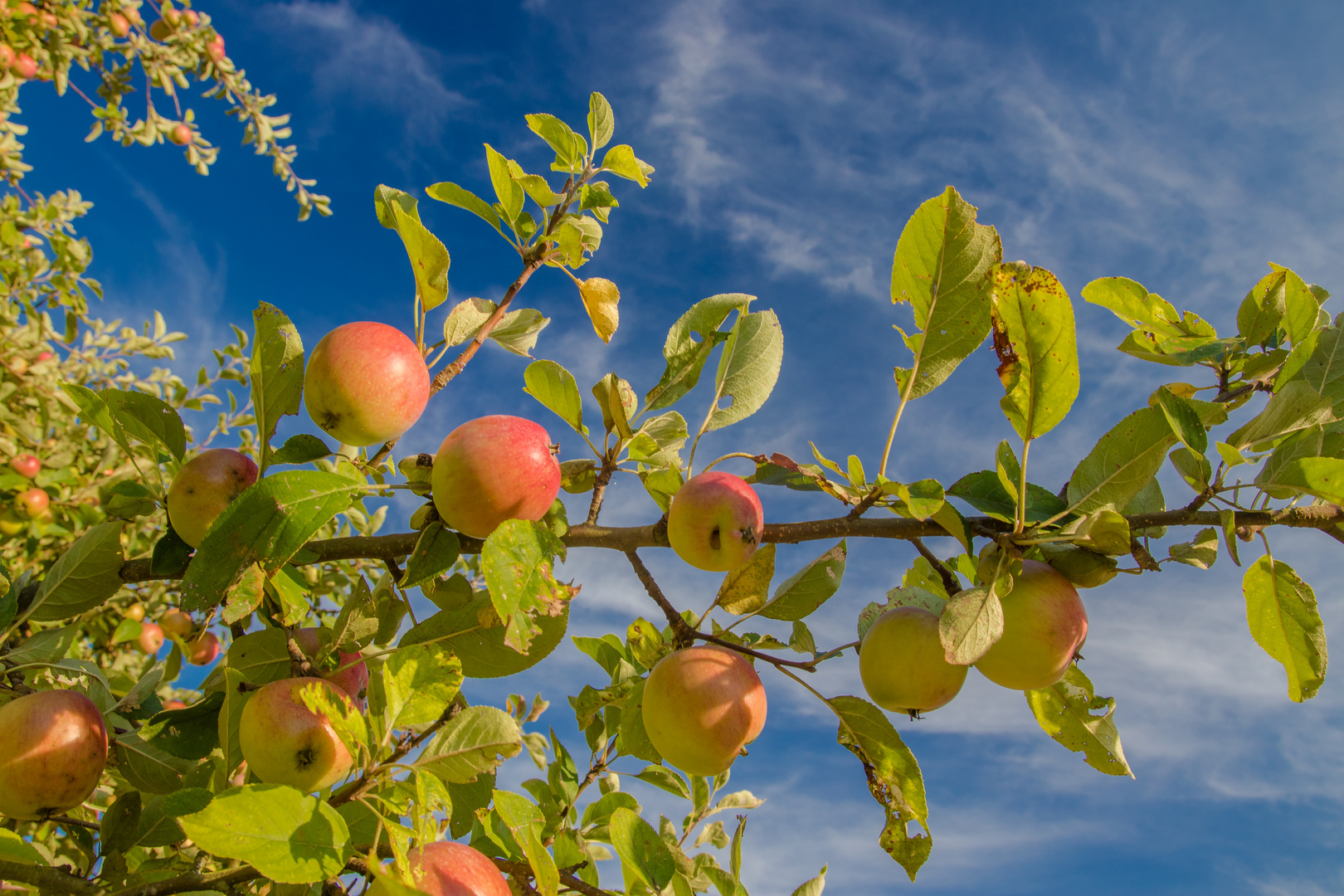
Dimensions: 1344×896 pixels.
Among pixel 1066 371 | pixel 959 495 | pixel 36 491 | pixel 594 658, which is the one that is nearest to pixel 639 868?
pixel 594 658

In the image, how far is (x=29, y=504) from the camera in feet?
11.3

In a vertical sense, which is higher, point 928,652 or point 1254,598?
point 1254,598

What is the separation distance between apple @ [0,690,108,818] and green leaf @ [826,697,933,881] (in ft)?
4.99

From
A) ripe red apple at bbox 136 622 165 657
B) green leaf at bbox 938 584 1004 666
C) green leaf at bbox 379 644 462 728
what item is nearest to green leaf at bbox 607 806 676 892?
green leaf at bbox 379 644 462 728

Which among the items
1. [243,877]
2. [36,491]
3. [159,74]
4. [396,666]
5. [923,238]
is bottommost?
[243,877]

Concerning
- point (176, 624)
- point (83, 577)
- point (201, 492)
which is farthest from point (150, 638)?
point (201, 492)

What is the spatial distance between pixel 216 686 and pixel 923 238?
174 centimetres

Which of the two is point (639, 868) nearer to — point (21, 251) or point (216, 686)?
point (216, 686)

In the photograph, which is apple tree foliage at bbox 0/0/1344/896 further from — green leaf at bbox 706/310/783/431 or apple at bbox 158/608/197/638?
apple at bbox 158/608/197/638

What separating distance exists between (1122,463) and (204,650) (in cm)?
391

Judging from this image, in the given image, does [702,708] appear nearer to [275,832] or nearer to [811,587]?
[811,587]

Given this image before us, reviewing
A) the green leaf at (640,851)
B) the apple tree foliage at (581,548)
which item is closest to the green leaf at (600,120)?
the apple tree foliage at (581,548)

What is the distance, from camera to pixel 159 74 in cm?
462

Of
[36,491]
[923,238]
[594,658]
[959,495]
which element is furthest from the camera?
[36,491]
